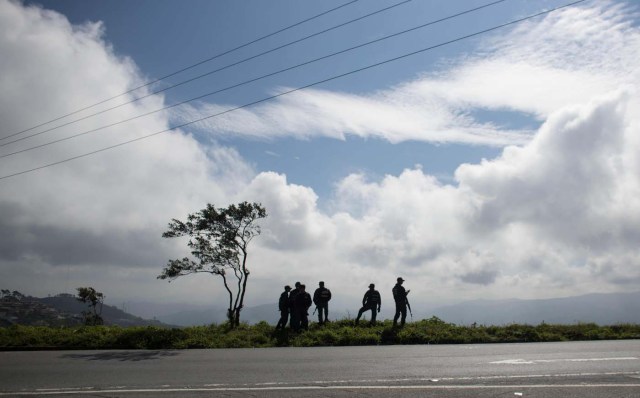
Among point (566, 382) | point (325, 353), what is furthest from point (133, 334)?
point (566, 382)

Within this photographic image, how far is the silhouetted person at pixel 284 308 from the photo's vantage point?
1967 cm

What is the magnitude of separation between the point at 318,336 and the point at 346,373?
7.94m

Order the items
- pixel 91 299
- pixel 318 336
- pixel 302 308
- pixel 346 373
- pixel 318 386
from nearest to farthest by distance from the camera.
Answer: pixel 318 386 → pixel 346 373 → pixel 318 336 → pixel 302 308 → pixel 91 299

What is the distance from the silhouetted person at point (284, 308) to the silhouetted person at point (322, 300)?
4.60ft

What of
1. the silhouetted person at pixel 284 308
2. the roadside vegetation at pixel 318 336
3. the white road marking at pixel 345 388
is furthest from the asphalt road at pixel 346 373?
the silhouetted person at pixel 284 308

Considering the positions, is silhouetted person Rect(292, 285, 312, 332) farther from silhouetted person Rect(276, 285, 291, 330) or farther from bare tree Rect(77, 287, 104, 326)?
bare tree Rect(77, 287, 104, 326)

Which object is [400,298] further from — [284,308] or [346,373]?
[346,373]

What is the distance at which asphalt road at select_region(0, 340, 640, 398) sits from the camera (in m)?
7.99

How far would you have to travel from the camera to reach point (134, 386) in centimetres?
893

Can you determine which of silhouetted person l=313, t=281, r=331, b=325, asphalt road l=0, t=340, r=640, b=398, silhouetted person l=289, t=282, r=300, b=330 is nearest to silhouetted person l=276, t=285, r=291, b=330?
silhouetted person l=289, t=282, r=300, b=330

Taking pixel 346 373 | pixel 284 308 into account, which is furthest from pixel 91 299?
pixel 346 373

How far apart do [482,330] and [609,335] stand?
4.22m

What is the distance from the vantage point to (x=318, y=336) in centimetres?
1741

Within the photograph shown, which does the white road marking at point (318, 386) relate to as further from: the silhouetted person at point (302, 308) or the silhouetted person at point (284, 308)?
the silhouetted person at point (284, 308)
